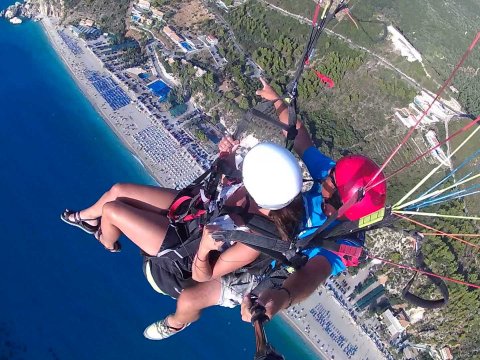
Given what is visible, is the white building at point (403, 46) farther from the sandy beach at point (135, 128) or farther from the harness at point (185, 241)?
the harness at point (185, 241)

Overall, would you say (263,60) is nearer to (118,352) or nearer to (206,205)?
(118,352)

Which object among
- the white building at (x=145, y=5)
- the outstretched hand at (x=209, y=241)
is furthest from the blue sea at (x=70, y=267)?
the outstretched hand at (x=209, y=241)

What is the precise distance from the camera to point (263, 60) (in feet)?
56.8

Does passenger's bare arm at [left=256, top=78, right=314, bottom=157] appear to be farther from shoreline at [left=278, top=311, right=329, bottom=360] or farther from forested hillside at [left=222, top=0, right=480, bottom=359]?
forested hillside at [left=222, top=0, right=480, bottom=359]

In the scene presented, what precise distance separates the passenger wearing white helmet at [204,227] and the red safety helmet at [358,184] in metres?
0.35

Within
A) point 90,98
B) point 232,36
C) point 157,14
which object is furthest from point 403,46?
point 90,98

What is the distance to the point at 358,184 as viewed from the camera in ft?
8.32

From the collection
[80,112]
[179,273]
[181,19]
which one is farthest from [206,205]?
[181,19]

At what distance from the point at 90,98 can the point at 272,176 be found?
16.0m

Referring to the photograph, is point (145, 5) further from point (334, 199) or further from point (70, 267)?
point (334, 199)

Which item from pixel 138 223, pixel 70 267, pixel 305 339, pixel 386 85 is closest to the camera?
pixel 138 223

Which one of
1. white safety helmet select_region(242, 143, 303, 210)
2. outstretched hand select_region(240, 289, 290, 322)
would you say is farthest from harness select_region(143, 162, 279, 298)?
white safety helmet select_region(242, 143, 303, 210)

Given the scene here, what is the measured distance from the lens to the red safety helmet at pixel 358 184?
2555 mm

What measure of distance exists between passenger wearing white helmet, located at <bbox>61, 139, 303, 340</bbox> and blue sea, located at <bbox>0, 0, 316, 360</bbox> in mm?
9863
